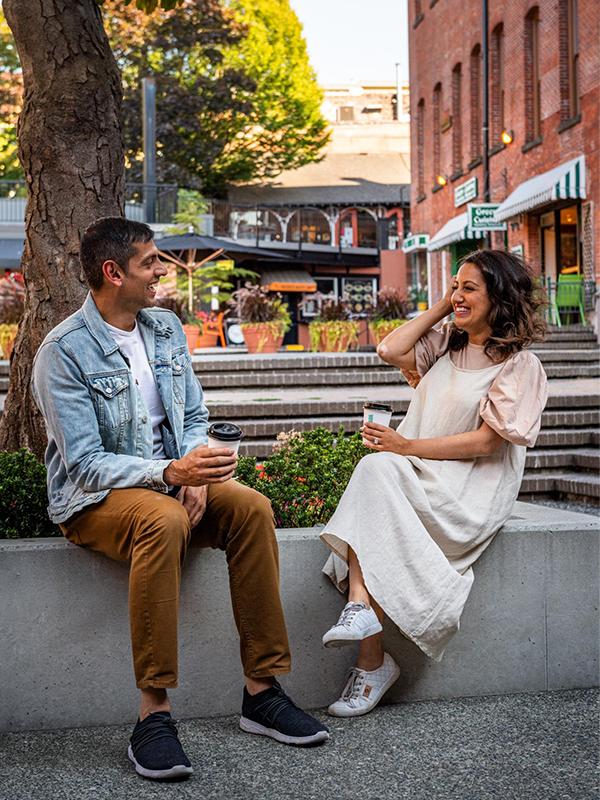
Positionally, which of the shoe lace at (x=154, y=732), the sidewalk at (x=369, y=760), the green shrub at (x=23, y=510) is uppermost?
the green shrub at (x=23, y=510)

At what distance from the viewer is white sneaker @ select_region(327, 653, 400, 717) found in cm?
398

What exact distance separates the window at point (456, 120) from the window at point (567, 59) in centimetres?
767

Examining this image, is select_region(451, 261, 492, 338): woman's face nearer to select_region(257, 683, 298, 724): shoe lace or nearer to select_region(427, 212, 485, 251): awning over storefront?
select_region(257, 683, 298, 724): shoe lace

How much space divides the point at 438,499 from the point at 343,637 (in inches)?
24.5

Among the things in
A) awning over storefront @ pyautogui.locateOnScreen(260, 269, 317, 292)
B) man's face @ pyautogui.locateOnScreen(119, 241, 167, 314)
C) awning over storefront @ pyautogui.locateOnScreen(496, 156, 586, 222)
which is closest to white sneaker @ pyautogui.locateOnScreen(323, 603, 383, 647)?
man's face @ pyautogui.locateOnScreen(119, 241, 167, 314)

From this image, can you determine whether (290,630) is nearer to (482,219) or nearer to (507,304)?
(507,304)

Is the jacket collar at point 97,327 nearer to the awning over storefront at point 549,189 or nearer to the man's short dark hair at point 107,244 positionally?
the man's short dark hair at point 107,244

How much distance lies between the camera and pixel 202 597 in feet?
13.2

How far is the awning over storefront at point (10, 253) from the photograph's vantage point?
112 ft

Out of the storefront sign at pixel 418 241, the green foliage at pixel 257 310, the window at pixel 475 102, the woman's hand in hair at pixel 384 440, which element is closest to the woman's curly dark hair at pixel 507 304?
the woman's hand in hair at pixel 384 440

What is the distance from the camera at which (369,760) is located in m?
3.55

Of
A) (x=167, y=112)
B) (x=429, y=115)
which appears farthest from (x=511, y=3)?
(x=167, y=112)

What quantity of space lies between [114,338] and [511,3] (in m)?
23.2

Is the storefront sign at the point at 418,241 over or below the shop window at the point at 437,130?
below
